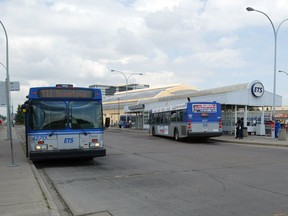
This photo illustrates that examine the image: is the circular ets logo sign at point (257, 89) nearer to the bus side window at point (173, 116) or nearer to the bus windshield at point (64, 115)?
the bus side window at point (173, 116)

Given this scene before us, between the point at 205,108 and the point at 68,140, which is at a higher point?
the point at 205,108

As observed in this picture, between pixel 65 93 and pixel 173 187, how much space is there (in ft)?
19.9

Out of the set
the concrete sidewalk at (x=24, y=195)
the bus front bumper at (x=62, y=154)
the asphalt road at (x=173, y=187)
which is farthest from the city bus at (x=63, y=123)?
the concrete sidewalk at (x=24, y=195)

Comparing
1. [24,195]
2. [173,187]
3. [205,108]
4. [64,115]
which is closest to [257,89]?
[205,108]

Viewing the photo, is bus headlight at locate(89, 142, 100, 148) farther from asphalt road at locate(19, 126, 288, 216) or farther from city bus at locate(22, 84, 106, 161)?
asphalt road at locate(19, 126, 288, 216)

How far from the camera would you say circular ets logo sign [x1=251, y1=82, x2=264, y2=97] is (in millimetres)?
31953

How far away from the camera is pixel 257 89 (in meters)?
32.1

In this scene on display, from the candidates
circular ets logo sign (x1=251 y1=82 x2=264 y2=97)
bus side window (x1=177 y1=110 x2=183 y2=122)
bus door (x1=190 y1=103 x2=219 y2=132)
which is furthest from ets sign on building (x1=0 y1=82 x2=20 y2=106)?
circular ets logo sign (x1=251 y1=82 x2=264 y2=97)

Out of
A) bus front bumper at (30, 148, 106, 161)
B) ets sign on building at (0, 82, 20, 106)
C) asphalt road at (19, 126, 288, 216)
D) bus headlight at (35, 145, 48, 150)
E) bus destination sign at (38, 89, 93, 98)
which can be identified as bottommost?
asphalt road at (19, 126, 288, 216)

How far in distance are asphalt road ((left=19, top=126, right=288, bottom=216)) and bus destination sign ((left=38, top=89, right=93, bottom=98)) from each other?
2.63 m

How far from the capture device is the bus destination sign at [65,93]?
1278 cm

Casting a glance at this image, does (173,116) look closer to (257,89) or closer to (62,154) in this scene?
(257,89)

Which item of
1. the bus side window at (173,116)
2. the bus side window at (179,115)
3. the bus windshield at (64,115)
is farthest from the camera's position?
the bus side window at (173,116)

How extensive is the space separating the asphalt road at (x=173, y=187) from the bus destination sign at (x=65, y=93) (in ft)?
8.63
